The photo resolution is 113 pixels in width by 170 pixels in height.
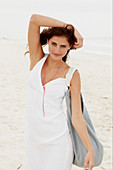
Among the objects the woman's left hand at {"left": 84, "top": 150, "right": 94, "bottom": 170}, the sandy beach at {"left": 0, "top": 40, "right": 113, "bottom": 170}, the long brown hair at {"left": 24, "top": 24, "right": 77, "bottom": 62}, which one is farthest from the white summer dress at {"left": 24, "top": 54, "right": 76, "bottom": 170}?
the sandy beach at {"left": 0, "top": 40, "right": 113, "bottom": 170}

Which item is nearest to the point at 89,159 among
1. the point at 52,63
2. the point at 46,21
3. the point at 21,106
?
the point at 52,63

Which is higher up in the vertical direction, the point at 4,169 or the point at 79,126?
the point at 79,126

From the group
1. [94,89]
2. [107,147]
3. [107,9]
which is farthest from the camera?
[107,9]

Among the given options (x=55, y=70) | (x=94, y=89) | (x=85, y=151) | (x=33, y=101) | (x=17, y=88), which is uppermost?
(x=55, y=70)

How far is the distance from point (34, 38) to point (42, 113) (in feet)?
1.88

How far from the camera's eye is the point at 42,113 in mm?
2264

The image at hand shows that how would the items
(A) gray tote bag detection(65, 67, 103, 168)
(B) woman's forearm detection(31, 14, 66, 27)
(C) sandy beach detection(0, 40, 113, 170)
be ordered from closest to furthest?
(B) woman's forearm detection(31, 14, 66, 27), (A) gray tote bag detection(65, 67, 103, 168), (C) sandy beach detection(0, 40, 113, 170)

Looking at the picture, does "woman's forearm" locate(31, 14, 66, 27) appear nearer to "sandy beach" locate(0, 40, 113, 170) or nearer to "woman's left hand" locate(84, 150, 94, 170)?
"woman's left hand" locate(84, 150, 94, 170)

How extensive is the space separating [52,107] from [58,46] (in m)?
0.45

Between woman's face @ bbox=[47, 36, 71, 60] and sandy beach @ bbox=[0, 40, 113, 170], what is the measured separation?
2.63m

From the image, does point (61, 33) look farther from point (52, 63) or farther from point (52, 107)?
point (52, 107)

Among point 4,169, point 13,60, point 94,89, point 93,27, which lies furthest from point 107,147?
point 93,27

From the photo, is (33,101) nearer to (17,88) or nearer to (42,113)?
(42,113)

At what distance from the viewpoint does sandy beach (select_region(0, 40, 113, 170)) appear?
16.6ft
